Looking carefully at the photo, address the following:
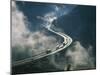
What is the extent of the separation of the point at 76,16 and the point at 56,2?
1.07 feet

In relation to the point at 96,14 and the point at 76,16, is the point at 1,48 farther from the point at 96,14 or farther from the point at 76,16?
the point at 96,14

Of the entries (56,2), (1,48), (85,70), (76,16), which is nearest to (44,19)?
(56,2)

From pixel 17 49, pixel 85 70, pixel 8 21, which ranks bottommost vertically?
pixel 85 70

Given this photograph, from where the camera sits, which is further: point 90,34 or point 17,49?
point 90,34

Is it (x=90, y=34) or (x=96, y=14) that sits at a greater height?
(x=96, y=14)

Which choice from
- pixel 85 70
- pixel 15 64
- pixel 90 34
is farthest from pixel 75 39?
pixel 15 64

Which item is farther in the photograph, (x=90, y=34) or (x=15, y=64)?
(x=90, y=34)

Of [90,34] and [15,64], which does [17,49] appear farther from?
[90,34]

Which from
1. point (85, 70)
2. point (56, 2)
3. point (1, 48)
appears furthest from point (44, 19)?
point (85, 70)

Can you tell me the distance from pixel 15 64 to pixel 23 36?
1.17ft

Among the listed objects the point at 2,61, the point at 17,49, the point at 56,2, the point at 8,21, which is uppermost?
the point at 56,2

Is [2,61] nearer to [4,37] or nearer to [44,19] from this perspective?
[4,37]

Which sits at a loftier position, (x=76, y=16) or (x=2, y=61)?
(x=76, y=16)

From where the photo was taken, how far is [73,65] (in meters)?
2.43
